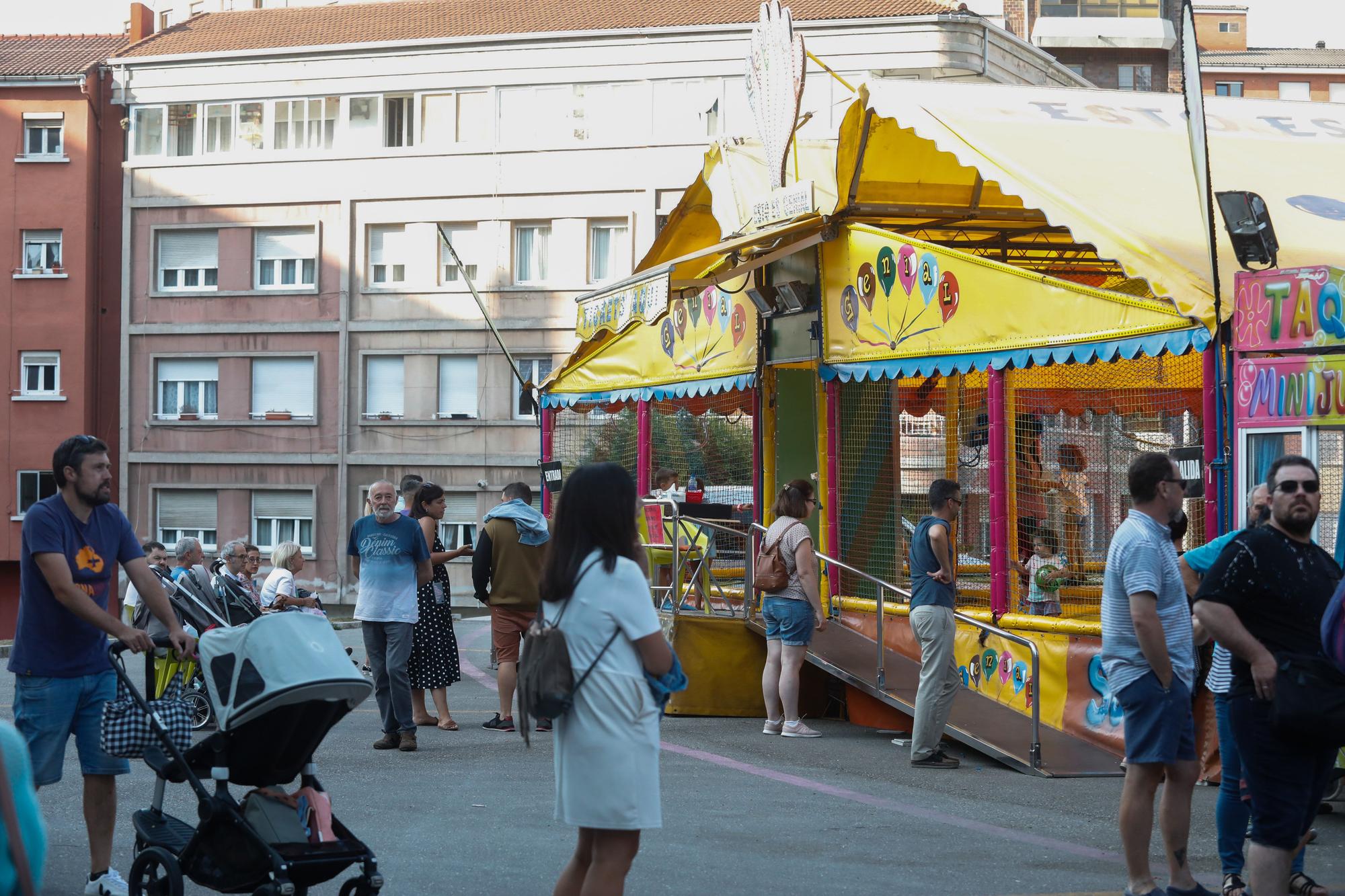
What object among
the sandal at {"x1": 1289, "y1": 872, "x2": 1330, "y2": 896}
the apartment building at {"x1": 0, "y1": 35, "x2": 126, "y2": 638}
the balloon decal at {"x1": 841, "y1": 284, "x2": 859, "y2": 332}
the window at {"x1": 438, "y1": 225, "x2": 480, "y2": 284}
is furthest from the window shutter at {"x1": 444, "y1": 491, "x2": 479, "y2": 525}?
the sandal at {"x1": 1289, "y1": 872, "x2": 1330, "y2": 896}

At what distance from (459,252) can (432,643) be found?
28449 millimetres

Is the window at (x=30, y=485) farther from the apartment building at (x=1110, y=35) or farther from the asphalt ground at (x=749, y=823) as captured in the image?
the apartment building at (x=1110, y=35)

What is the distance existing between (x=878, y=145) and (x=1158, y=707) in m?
8.49

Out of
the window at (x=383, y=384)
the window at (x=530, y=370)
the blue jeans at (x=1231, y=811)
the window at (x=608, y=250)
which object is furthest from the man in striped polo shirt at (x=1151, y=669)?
the window at (x=383, y=384)

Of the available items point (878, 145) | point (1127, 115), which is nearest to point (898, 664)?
point (878, 145)

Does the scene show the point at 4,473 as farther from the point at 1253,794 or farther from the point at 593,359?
the point at 1253,794

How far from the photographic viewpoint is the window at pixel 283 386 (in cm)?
4025

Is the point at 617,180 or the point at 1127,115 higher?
the point at 617,180

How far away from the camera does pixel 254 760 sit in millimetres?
5965

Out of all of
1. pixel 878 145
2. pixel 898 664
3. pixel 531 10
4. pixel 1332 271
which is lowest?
pixel 898 664

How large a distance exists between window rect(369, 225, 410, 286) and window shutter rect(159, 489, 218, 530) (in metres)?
7.00

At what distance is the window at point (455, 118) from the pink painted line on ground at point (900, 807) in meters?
30.2

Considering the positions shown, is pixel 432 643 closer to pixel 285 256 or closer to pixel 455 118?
pixel 455 118

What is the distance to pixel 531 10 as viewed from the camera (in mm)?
41906
